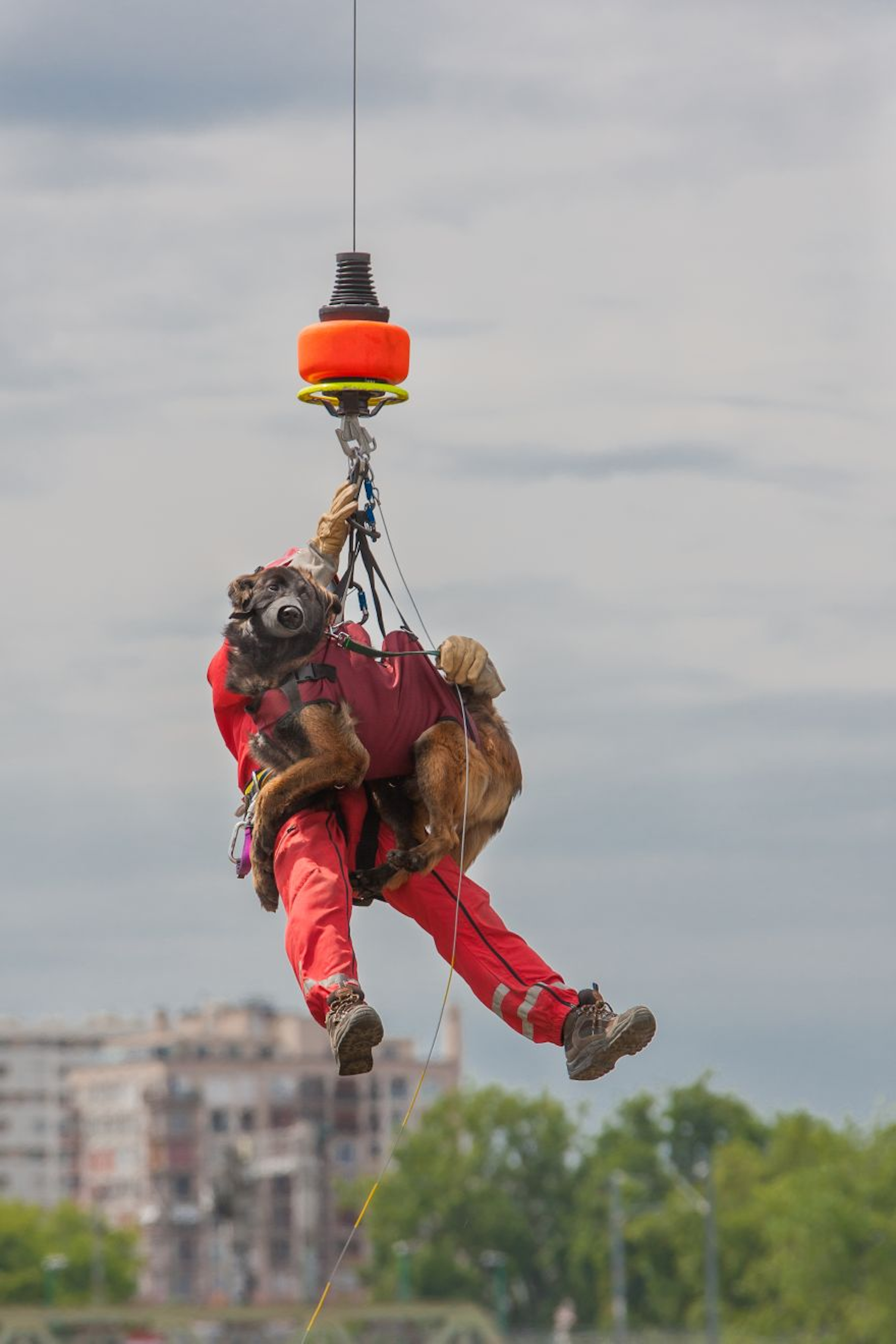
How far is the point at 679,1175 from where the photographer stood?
119125 mm

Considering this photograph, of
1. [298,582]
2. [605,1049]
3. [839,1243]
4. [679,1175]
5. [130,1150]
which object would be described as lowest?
[605,1049]

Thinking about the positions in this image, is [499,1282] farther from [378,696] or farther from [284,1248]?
[378,696]

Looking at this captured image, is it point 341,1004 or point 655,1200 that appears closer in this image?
point 341,1004

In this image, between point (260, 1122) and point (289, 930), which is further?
point (260, 1122)

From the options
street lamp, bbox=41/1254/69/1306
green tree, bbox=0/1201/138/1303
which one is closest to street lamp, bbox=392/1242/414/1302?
green tree, bbox=0/1201/138/1303

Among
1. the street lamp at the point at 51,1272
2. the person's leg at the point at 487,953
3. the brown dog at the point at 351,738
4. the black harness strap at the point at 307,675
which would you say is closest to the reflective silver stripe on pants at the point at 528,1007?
the person's leg at the point at 487,953

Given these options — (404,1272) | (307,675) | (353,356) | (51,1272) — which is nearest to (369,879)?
(307,675)

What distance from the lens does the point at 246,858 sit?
1369cm

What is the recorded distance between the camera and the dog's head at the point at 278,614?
42.7ft

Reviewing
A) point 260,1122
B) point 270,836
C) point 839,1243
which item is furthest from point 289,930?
point 260,1122

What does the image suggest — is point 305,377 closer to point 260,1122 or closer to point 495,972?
point 495,972

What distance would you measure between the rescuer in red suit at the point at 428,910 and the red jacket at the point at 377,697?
1.0 inches

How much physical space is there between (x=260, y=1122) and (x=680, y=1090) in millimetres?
43589

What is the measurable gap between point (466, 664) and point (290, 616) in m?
0.91
